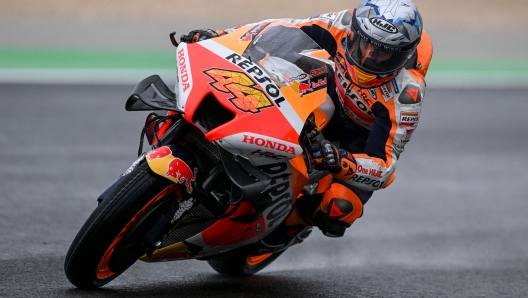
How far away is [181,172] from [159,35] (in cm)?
1526

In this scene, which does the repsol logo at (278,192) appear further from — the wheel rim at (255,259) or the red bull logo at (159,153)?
the wheel rim at (255,259)

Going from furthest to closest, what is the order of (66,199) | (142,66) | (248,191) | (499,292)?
1. (142,66)
2. (66,199)
3. (499,292)
4. (248,191)

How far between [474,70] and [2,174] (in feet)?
39.3

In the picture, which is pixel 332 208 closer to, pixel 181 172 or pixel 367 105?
pixel 367 105

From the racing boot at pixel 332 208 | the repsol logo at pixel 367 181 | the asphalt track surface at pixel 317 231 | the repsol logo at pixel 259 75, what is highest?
the repsol logo at pixel 259 75

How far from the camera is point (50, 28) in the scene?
18.5 meters

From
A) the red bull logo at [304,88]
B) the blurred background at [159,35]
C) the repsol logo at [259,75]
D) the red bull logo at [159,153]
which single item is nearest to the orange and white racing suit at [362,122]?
the red bull logo at [304,88]

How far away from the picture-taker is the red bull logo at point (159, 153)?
3986mm

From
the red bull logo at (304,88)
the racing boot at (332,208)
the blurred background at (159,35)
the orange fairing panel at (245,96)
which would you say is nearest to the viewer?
the orange fairing panel at (245,96)

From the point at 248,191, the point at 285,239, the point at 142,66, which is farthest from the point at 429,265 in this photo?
the point at 142,66

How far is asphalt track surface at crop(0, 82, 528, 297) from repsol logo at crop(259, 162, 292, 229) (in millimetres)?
573

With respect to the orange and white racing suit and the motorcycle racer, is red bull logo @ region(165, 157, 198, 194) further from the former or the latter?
the orange and white racing suit

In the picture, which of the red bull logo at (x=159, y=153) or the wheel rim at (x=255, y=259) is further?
the wheel rim at (x=255, y=259)

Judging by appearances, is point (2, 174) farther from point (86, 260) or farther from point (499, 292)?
point (499, 292)
